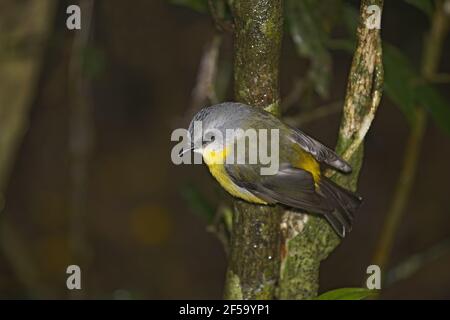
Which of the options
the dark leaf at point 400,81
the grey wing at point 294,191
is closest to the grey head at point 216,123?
the grey wing at point 294,191

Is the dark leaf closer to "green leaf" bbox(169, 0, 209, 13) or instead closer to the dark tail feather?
the dark tail feather

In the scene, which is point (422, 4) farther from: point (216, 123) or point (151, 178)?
point (151, 178)

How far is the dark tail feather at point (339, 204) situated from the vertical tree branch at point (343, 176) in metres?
0.03

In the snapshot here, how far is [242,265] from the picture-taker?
224cm

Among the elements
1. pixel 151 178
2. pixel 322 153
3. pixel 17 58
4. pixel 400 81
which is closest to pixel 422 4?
pixel 400 81

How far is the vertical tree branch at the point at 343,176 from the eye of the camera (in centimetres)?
207

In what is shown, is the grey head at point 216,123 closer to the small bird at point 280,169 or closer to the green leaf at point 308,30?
the small bird at point 280,169

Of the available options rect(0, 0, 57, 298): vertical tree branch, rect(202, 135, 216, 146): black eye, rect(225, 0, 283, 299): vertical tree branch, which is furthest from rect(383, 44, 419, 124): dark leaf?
rect(0, 0, 57, 298): vertical tree branch

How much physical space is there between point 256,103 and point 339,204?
41cm
